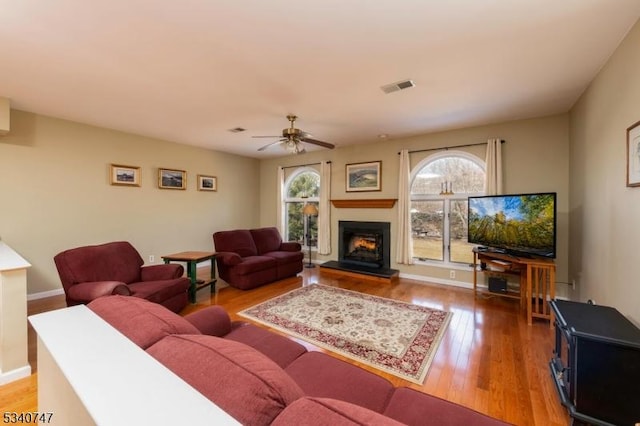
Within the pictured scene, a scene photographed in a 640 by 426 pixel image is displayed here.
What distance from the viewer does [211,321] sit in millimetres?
1782

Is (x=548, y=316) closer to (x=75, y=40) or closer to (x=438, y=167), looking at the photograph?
(x=438, y=167)

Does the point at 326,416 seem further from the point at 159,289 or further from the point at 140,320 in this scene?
the point at 159,289

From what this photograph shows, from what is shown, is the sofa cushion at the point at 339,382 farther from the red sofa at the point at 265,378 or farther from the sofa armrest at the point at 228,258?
the sofa armrest at the point at 228,258

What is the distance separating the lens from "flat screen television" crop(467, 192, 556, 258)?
3.20 m

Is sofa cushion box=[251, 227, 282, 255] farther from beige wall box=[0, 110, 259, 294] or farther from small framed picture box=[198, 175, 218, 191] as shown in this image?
small framed picture box=[198, 175, 218, 191]

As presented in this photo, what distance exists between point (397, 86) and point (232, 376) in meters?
3.01

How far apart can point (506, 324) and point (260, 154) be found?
566 centimetres

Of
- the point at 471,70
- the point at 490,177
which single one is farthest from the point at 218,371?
the point at 490,177

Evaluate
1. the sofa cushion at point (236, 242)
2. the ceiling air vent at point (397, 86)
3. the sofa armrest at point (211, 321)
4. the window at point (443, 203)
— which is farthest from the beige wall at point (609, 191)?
the sofa cushion at point (236, 242)

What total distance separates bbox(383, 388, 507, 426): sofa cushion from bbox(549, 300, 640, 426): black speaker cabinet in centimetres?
101

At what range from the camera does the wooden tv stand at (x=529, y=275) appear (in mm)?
3051

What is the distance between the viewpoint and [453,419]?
1.09 metres

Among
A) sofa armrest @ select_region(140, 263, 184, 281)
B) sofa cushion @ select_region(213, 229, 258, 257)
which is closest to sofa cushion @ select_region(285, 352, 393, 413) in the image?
sofa armrest @ select_region(140, 263, 184, 281)

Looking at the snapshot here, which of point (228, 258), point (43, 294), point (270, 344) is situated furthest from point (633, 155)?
point (43, 294)
